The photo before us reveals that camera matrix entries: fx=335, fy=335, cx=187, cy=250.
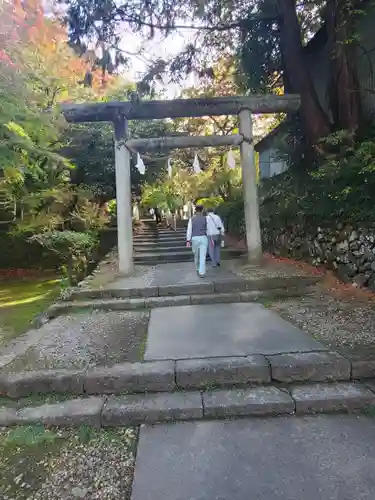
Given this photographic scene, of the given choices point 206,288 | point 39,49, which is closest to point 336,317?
point 206,288

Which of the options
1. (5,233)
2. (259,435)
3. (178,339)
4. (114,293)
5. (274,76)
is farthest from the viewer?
(5,233)

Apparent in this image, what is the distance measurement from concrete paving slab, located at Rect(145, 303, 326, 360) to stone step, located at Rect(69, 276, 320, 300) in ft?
2.42

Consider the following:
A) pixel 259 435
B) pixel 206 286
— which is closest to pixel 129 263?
A: pixel 206 286

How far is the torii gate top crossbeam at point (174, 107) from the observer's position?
7477mm

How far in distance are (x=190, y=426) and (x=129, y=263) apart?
552 centimetres

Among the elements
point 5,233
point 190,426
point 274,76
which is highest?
point 274,76

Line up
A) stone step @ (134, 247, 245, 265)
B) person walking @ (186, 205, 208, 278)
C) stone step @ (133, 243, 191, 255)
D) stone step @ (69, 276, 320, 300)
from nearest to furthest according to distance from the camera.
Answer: stone step @ (69, 276, 320, 300), person walking @ (186, 205, 208, 278), stone step @ (134, 247, 245, 265), stone step @ (133, 243, 191, 255)

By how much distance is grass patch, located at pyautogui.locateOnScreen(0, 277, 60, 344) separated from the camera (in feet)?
18.7

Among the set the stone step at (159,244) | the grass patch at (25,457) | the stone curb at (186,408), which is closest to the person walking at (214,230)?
the stone step at (159,244)

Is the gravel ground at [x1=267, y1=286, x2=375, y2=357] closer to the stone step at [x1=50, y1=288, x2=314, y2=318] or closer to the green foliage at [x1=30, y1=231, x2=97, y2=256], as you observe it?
the stone step at [x1=50, y1=288, x2=314, y2=318]

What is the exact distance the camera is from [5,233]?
13.9 metres

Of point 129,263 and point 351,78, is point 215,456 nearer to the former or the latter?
point 129,263

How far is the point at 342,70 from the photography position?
6680mm

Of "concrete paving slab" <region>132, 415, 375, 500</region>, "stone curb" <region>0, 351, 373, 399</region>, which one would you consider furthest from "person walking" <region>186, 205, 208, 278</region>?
"concrete paving slab" <region>132, 415, 375, 500</region>
